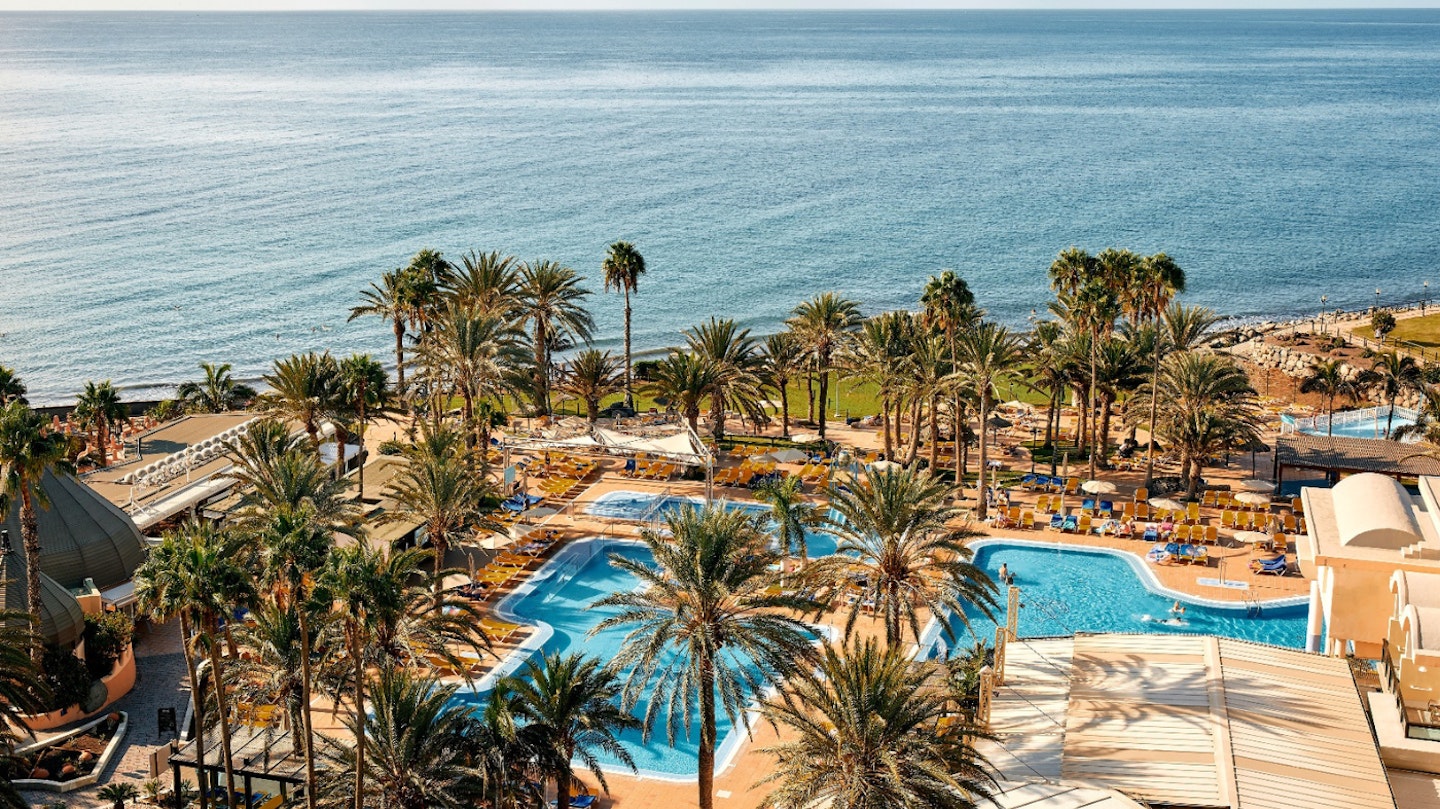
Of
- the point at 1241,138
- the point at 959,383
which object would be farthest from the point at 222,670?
the point at 1241,138

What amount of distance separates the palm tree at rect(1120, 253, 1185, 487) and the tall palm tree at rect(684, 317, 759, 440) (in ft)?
48.8

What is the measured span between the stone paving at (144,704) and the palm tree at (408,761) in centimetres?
745

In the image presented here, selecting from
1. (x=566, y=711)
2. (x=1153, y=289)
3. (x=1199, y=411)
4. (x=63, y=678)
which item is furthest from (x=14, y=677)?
(x=1153, y=289)

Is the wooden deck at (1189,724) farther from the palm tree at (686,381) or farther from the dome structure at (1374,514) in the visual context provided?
the palm tree at (686,381)

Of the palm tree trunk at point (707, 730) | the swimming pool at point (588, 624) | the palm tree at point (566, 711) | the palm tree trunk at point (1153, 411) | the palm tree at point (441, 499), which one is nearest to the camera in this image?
the palm tree at point (566, 711)

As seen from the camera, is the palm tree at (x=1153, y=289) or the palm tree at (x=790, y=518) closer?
the palm tree at (x=790, y=518)

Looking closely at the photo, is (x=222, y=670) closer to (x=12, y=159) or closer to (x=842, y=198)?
(x=842, y=198)

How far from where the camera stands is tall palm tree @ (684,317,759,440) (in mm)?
49562

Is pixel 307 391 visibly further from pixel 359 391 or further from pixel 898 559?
pixel 898 559

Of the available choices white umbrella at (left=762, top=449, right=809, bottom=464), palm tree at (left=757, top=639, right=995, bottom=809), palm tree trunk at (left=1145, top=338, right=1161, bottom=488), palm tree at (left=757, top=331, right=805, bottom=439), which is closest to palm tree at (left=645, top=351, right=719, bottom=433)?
white umbrella at (left=762, top=449, right=809, bottom=464)

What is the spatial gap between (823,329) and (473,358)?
14998 mm

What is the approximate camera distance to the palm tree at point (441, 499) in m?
34.0

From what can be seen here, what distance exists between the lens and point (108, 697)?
3206 centimetres

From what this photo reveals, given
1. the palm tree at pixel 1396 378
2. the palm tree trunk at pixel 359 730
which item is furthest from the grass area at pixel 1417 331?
the palm tree trunk at pixel 359 730
